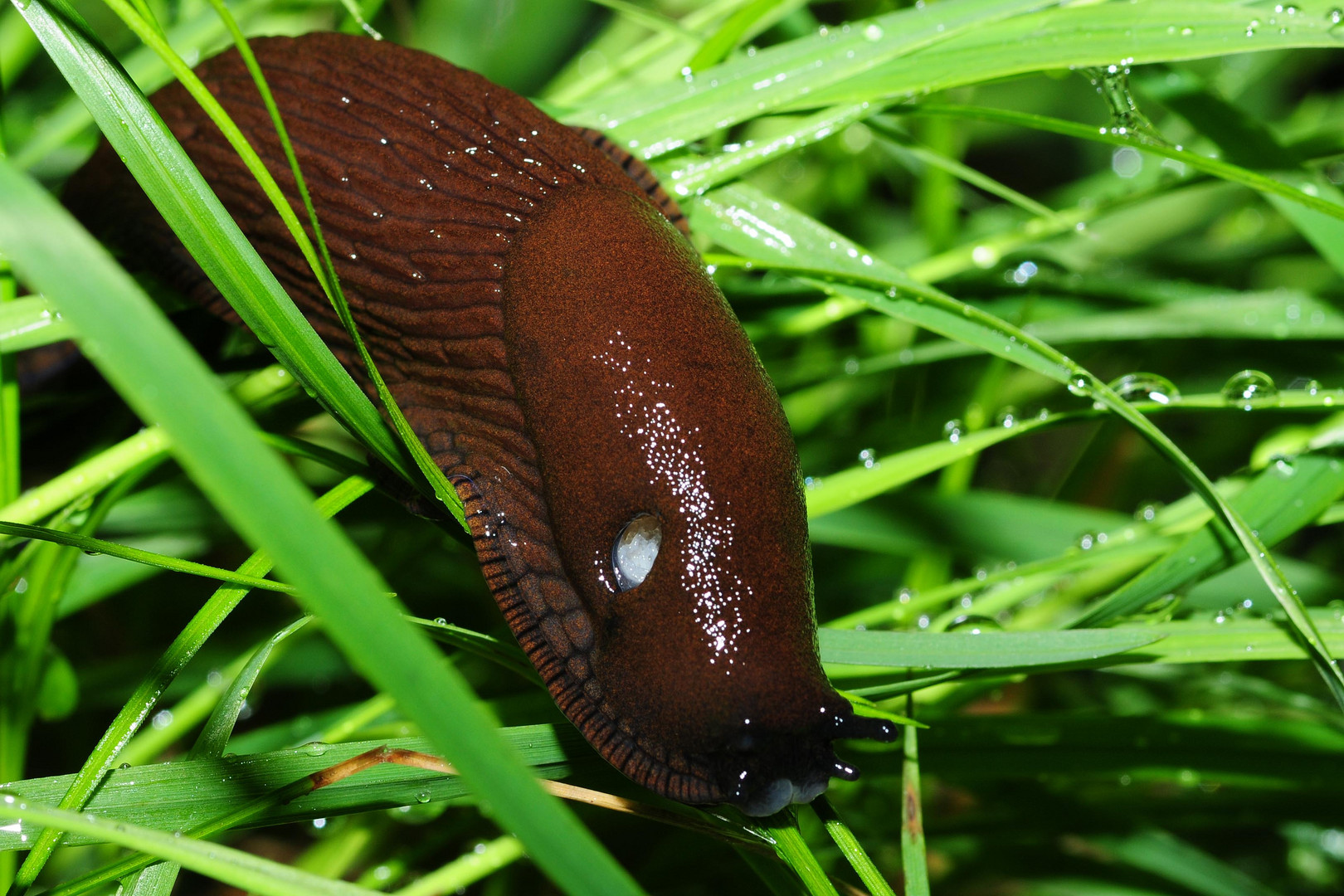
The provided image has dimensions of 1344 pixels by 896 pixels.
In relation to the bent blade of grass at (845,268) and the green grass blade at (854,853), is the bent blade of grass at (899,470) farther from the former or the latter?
the green grass blade at (854,853)

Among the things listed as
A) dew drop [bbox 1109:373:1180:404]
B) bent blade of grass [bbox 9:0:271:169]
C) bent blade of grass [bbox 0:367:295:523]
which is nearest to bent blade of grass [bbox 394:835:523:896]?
bent blade of grass [bbox 0:367:295:523]

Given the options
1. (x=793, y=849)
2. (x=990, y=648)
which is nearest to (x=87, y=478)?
(x=793, y=849)

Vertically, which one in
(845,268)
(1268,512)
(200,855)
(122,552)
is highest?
(845,268)

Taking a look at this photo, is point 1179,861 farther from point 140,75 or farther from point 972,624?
point 140,75

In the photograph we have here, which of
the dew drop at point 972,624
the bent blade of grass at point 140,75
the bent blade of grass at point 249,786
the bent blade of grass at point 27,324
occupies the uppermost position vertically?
the bent blade of grass at point 140,75

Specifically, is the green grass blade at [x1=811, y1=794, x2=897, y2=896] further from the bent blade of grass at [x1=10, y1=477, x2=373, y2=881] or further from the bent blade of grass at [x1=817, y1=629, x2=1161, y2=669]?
the bent blade of grass at [x1=10, y1=477, x2=373, y2=881]

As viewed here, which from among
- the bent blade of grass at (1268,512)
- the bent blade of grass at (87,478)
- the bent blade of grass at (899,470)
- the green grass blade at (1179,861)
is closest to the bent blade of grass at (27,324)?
the bent blade of grass at (87,478)
